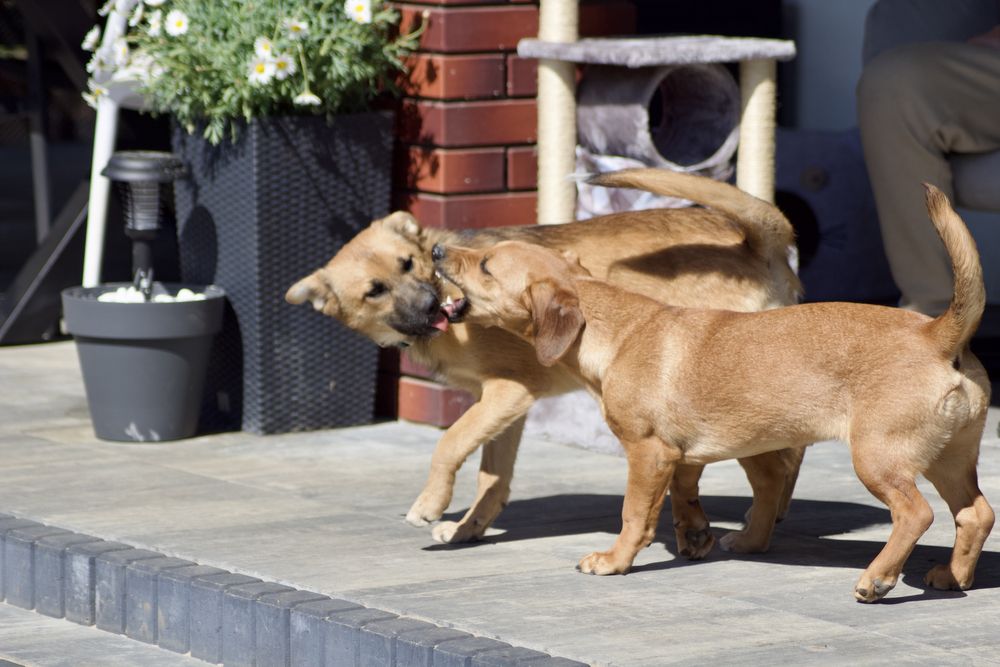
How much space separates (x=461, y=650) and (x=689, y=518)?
1.30 meters

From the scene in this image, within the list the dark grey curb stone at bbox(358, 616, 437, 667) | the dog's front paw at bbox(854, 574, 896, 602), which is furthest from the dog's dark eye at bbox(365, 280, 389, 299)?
the dog's front paw at bbox(854, 574, 896, 602)

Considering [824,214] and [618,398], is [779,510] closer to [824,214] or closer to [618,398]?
[618,398]

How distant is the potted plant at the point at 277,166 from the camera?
22.2 ft

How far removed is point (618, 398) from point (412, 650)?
107cm

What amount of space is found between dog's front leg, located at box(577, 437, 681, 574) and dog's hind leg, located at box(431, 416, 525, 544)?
56cm

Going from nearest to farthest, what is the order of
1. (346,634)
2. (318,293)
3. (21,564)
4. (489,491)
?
1. (346,634)
2. (21,564)
3. (489,491)
4. (318,293)

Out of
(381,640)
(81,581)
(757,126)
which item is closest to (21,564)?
(81,581)

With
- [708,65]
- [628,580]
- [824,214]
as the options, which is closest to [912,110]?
[708,65]

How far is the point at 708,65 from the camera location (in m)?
6.67

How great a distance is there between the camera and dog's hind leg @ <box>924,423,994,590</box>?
4.55 meters

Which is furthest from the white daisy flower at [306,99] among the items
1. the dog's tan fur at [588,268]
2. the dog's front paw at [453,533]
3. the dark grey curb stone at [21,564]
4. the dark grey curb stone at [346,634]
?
the dark grey curb stone at [346,634]

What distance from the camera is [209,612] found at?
14.9 ft

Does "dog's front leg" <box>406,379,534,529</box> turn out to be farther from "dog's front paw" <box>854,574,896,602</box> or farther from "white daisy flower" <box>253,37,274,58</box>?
"white daisy flower" <box>253,37,274,58</box>

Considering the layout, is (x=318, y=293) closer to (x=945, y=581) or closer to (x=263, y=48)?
(x=263, y=48)
